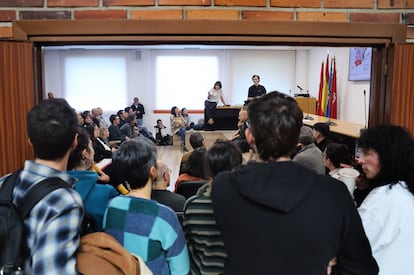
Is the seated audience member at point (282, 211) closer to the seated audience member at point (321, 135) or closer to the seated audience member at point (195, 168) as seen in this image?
the seated audience member at point (195, 168)

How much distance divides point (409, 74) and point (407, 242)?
71cm

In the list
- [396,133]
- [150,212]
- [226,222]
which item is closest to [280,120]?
[226,222]

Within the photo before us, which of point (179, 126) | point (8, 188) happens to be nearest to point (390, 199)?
point (8, 188)

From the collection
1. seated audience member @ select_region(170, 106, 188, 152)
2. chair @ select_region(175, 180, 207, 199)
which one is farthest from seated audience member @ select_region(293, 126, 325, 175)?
seated audience member @ select_region(170, 106, 188, 152)

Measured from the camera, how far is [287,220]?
0.91 m

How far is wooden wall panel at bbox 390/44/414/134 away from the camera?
1.58 meters

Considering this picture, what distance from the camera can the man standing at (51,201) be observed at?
36.7 inches

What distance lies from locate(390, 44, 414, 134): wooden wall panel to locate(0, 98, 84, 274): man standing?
52.6 inches

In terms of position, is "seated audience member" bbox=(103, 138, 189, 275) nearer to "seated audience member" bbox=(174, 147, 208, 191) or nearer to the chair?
the chair

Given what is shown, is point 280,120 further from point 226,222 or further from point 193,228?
point 193,228

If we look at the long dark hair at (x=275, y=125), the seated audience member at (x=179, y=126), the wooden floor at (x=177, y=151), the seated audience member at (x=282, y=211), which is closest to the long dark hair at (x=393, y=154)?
the seated audience member at (x=282, y=211)

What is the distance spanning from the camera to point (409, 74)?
1599mm

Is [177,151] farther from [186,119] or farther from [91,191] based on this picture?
[91,191]

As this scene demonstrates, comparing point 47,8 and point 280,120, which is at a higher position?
point 47,8
